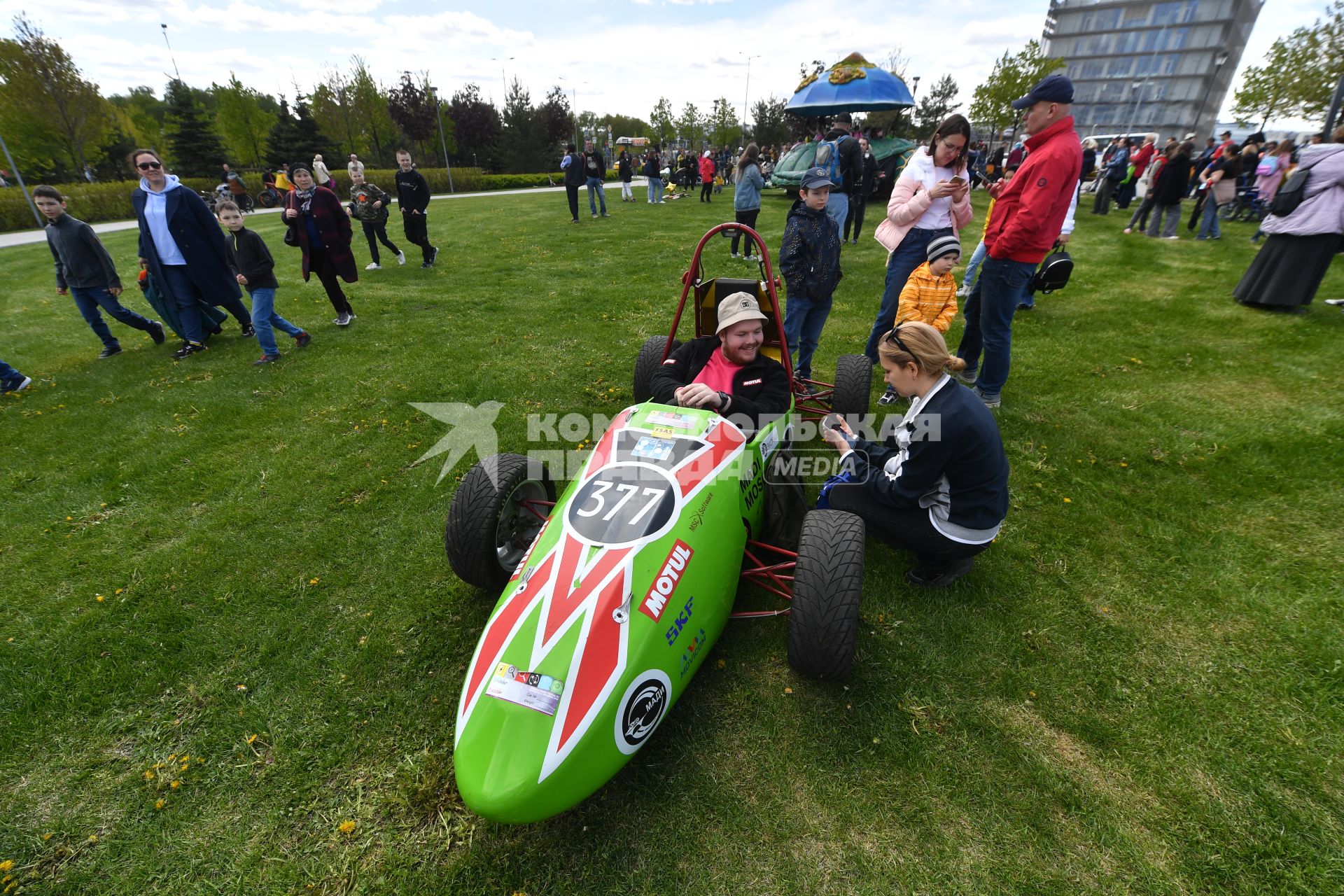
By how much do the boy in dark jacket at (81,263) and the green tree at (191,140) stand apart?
38.9 metres

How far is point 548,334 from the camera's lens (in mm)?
8023

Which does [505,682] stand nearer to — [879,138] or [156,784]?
[156,784]

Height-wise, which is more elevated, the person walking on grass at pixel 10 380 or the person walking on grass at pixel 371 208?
the person walking on grass at pixel 371 208

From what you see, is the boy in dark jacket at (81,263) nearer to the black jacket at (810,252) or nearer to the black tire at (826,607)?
the black jacket at (810,252)

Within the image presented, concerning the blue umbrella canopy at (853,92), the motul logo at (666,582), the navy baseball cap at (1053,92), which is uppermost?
the blue umbrella canopy at (853,92)

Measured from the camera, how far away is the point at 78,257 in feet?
22.9

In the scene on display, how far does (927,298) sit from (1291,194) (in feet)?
19.9

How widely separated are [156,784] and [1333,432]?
8791 millimetres

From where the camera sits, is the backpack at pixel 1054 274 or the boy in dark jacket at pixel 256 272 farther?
the backpack at pixel 1054 274

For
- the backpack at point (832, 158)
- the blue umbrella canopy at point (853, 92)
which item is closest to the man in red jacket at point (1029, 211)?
the backpack at point (832, 158)

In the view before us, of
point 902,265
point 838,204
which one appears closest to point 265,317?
point 902,265

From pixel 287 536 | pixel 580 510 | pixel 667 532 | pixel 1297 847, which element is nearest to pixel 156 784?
pixel 287 536

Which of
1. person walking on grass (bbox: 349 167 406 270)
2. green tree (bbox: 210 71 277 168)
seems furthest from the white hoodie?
green tree (bbox: 210 71 277 168)

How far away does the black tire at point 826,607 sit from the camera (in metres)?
2.66
